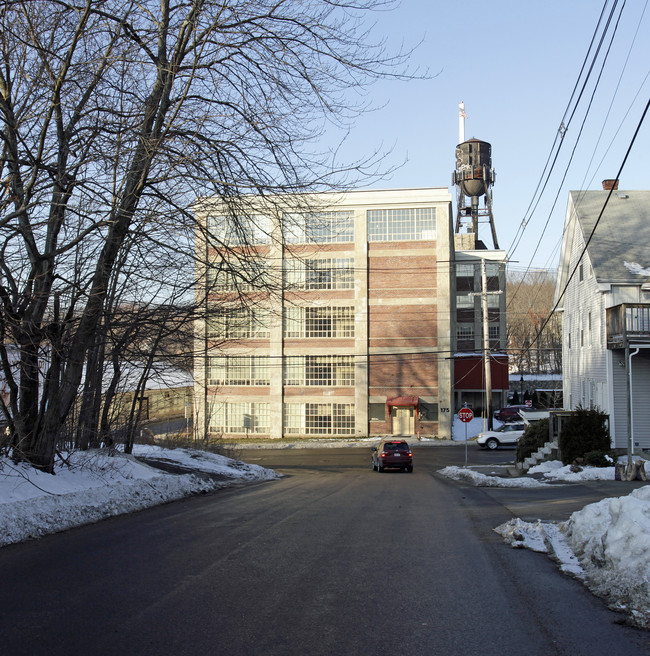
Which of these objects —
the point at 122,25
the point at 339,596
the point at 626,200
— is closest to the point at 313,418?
the point at 626,200

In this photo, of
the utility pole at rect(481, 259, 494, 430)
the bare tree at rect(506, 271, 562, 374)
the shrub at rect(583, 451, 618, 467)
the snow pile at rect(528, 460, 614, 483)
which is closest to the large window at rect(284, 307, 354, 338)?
the utility pole at rect(481, 259, 494, 430)

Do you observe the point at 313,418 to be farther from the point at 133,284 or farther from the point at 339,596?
the point at 339,596

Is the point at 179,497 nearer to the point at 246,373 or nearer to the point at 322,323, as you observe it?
the point at 322,323

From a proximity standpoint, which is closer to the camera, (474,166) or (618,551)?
(618,551)

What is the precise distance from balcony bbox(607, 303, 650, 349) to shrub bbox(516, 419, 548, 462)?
5624 millimetres

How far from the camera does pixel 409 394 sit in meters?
53.3

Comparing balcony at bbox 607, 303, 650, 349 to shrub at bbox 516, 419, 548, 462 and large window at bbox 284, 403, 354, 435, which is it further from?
large window at bbox 284, 403, 354, 435

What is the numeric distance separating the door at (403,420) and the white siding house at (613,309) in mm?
20447

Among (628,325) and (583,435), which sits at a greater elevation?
(628,325)


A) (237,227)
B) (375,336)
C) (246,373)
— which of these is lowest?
(246,373)

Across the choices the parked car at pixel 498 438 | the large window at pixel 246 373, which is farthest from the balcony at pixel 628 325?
the large window at pixel 246 373

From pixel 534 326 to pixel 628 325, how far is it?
2861 inches

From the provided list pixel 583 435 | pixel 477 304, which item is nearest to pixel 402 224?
pixel 477 304

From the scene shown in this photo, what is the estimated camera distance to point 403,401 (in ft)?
172
